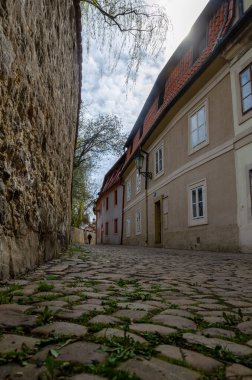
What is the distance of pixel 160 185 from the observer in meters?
13.5

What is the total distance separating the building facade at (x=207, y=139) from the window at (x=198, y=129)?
0.10ft

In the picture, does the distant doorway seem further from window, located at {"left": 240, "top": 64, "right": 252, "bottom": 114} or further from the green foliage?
the green foliage

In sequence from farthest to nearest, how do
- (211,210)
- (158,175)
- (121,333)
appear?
1. (158,175)
2. (211,210)
3. (121,333)

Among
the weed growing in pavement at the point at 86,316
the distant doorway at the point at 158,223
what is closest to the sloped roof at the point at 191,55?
the distant doorway at the point at 158,223

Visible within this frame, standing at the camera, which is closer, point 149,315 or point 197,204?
point 149,315

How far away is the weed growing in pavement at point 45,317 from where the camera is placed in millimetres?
1436

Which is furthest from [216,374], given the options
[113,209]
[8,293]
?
[113,209]

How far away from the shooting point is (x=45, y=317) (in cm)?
149

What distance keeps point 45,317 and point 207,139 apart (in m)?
8.82

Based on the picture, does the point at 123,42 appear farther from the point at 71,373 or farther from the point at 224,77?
the point at 224,77

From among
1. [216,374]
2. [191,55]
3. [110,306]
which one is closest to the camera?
[216,374]

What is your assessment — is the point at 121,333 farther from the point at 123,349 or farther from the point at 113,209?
the point at 113,209

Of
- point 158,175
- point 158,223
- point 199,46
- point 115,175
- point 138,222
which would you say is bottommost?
point 158,223

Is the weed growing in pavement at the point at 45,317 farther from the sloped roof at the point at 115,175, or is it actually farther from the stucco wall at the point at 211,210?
the sloped roof at the point at 115,175
